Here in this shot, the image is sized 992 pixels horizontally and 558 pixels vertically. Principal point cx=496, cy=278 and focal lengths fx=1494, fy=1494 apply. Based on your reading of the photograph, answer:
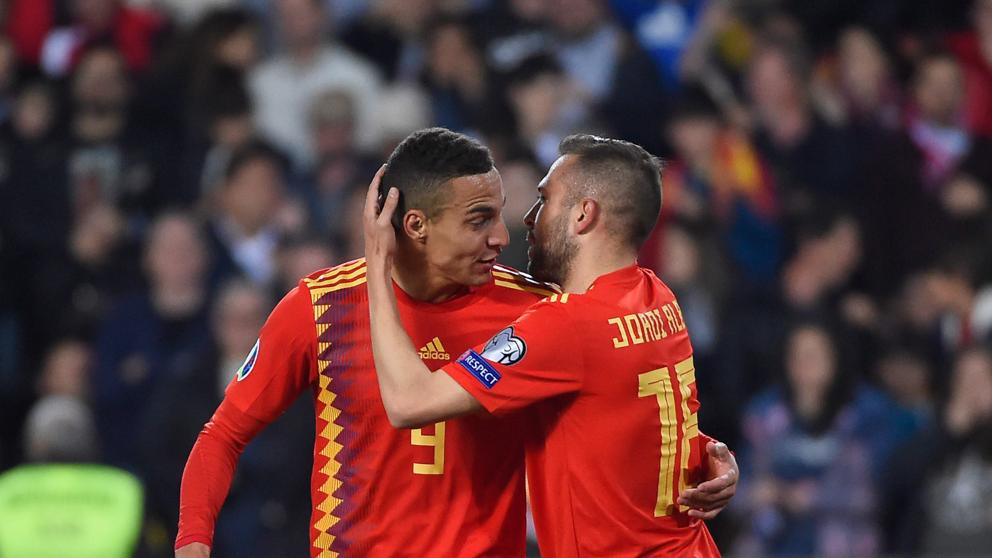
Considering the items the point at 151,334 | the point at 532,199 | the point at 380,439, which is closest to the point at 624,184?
the point at 380,439

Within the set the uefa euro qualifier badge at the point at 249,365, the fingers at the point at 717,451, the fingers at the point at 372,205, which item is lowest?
the fingers at the point at 717,451

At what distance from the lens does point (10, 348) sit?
24.8 feet

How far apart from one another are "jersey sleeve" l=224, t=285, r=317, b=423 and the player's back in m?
0.61

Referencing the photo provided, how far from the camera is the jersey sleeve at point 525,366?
341 centimetres

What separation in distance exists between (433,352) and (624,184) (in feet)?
2.05

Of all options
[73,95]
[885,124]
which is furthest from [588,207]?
[885,124]

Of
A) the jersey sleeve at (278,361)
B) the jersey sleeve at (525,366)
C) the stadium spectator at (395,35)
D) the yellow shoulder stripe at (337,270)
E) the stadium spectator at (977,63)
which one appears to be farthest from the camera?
the stadium spectator at (977,63)

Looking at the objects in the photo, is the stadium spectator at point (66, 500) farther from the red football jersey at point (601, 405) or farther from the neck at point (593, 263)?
the neck at point (593, 263)

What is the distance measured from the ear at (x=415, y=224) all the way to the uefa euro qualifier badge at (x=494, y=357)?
1.17 ft

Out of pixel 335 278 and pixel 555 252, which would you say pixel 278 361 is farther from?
pixel 555 252

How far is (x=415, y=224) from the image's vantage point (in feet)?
12.0

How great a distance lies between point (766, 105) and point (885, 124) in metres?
0.76

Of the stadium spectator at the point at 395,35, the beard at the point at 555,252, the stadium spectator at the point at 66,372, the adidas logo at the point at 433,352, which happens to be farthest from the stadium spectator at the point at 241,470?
the beard at the point at 555,252

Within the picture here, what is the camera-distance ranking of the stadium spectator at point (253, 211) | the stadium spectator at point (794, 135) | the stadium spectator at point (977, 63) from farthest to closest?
the stadium spectator at point (977, 63)
the stadium spectator at point (794, 135)
the stadium spectator at point (253, 211)
